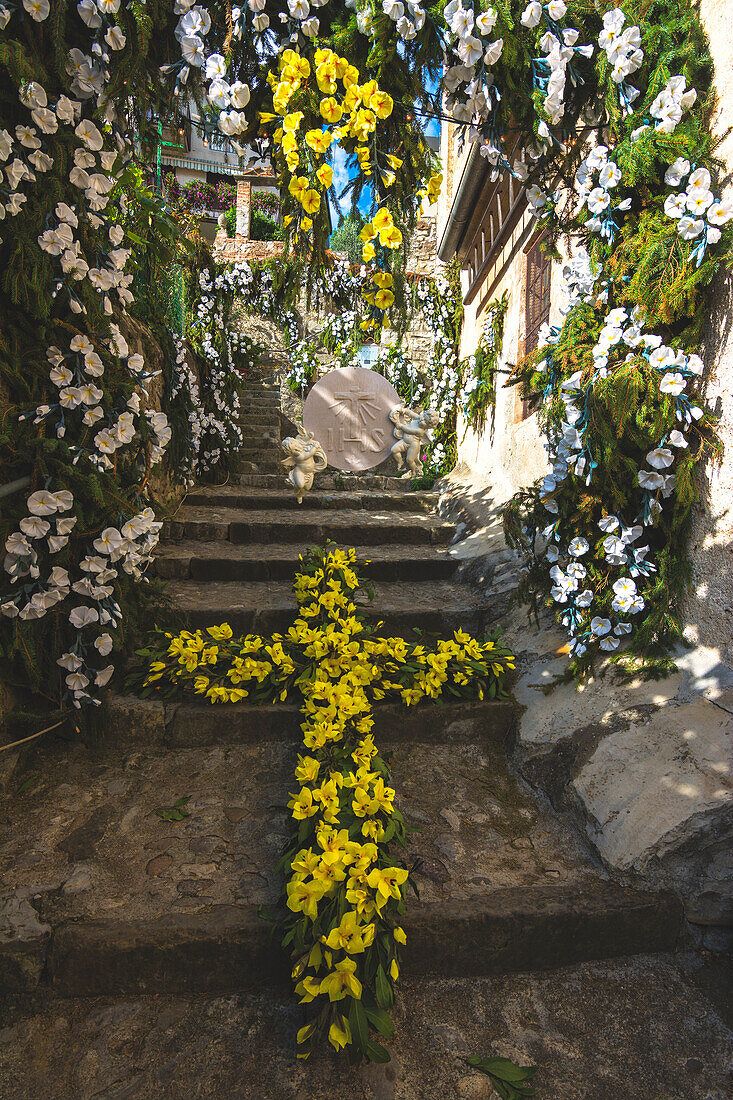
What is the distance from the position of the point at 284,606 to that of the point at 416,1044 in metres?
2.20

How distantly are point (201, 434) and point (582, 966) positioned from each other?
4.95m

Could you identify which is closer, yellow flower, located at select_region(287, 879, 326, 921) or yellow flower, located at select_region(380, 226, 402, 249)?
yellow flower, located at select_region(287, 879, 326, 921)

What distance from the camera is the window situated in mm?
3902

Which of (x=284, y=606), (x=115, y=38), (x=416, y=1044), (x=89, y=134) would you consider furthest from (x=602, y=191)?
(x=416, y=1044)

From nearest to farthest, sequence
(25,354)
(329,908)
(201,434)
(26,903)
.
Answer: (329,908), (26,903), (25,354), (201,434)

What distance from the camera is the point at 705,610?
6.91 feet

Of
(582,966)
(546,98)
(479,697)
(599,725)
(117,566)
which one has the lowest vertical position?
(582,966)

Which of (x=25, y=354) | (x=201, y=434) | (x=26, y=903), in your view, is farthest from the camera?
(x=201, y=434)

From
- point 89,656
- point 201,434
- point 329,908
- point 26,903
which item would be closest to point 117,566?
point 89,656

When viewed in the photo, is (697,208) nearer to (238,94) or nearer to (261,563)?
(238,94)

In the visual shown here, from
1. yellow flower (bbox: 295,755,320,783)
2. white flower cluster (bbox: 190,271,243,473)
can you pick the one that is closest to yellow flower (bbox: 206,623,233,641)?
yellow flower (bbox: 295,755,320,783)

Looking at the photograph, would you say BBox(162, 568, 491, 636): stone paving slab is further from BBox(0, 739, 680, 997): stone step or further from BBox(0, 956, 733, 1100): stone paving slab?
BBox(0, 956, 733, 1100): stone paving slab

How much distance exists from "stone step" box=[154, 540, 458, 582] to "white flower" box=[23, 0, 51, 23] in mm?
2653

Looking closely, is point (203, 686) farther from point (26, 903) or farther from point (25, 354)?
point (25, 354)
